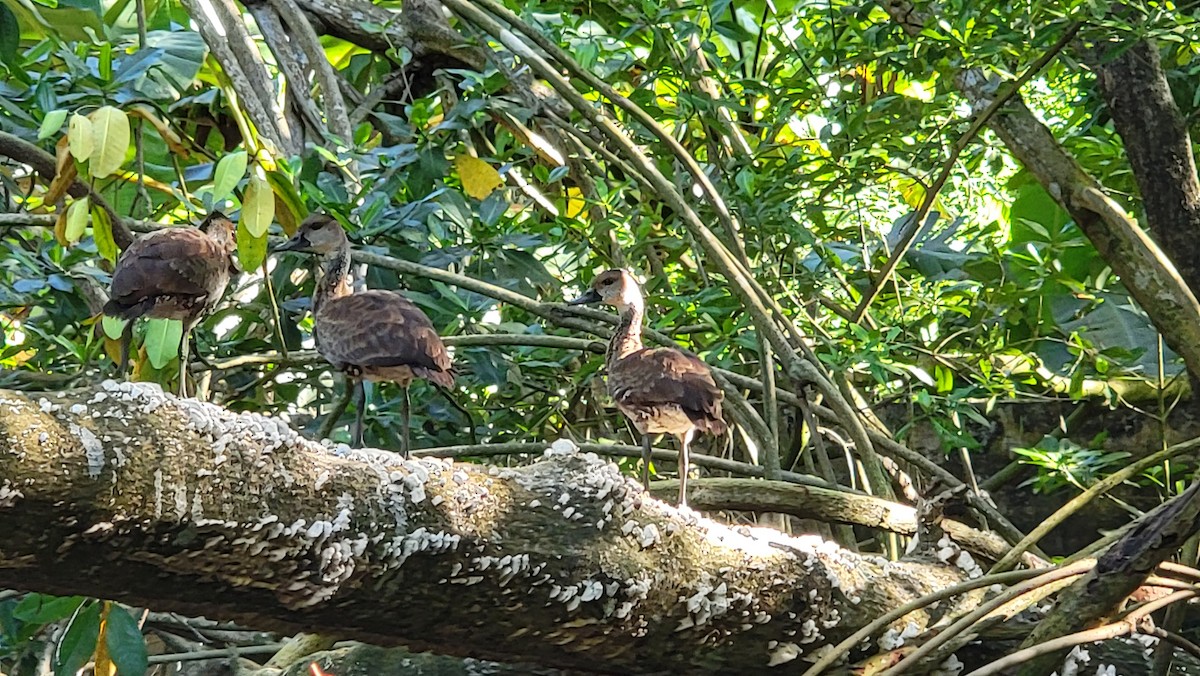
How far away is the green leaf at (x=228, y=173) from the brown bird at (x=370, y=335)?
2.25 feet

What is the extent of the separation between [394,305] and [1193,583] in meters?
1.91

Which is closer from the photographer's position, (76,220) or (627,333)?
(76,220)

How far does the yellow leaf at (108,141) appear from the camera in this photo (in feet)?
7.43

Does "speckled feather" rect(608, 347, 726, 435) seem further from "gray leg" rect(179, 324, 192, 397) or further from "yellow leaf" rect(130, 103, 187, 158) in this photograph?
"yellow leaf" rect(130, 103, 187, 158)

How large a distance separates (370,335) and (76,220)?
2.58 ft

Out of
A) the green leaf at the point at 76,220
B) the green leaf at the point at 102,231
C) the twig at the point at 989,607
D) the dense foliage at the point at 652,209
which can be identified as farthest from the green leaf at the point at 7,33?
the twig at the point at 989,607

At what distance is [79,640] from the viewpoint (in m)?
2.55

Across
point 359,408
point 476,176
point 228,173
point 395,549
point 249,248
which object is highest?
point 476,176

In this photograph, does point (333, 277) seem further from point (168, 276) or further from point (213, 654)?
point (213, 654)

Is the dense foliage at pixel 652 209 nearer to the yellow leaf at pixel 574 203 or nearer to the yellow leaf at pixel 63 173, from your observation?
the yellow leaf at pixel 63 173

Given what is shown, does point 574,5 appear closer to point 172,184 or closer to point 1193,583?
point 172,184

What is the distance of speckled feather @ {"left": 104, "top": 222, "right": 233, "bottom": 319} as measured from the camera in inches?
116

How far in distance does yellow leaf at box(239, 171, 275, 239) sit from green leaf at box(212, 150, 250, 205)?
3cm

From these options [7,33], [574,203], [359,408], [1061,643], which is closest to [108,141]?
[7,33]
